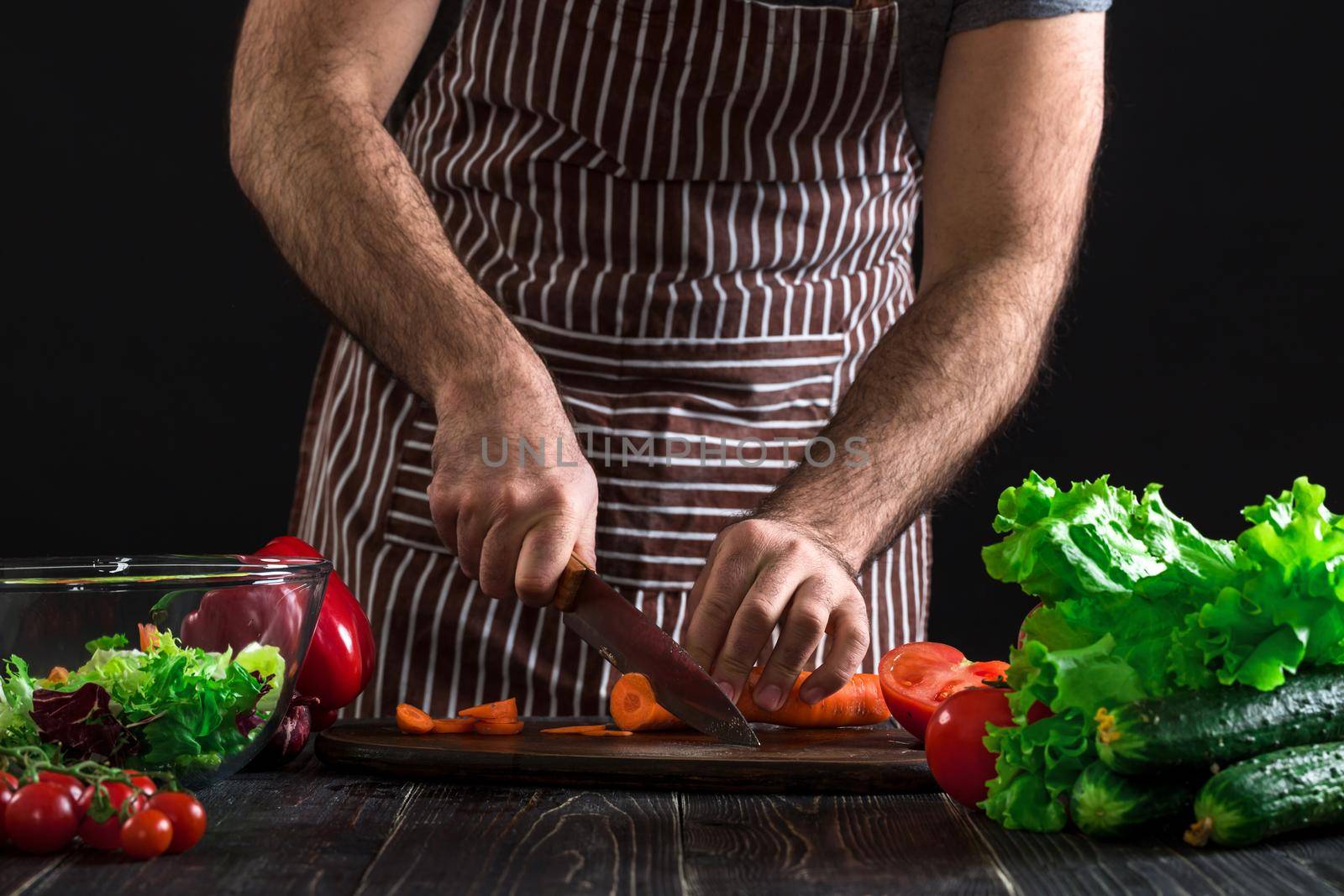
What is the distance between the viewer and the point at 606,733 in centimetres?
135

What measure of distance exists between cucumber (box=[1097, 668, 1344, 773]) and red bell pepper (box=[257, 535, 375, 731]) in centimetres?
71

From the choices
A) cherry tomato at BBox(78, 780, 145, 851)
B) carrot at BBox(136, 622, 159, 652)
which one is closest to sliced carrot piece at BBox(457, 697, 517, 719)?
carrot at BBox(136, 622, 159, 652)

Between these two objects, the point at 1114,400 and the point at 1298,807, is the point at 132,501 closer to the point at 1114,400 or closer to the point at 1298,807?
the point at 1114,400

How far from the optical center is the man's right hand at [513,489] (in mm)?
1283

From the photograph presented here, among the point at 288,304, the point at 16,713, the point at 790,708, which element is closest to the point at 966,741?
the point at 790,708

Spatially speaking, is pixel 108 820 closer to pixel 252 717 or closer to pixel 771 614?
pixel 252 717

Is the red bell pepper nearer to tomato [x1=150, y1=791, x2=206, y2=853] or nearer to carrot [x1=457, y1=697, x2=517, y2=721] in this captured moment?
carrot [x1=457, y1=697, x2=517, y2=721]

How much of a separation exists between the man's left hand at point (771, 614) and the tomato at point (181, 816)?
1.60 ft

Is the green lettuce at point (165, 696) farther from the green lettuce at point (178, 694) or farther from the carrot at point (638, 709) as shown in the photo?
the carrot at point (638, 709)

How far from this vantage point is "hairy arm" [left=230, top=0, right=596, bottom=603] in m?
1.30

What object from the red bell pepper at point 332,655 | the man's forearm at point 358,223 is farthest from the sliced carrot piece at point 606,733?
the man's forearm at point 358,223

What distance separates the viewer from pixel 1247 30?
2.95 meters

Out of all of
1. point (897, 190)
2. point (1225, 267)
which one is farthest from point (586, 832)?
point (1225, 267)

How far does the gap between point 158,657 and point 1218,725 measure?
72cm
